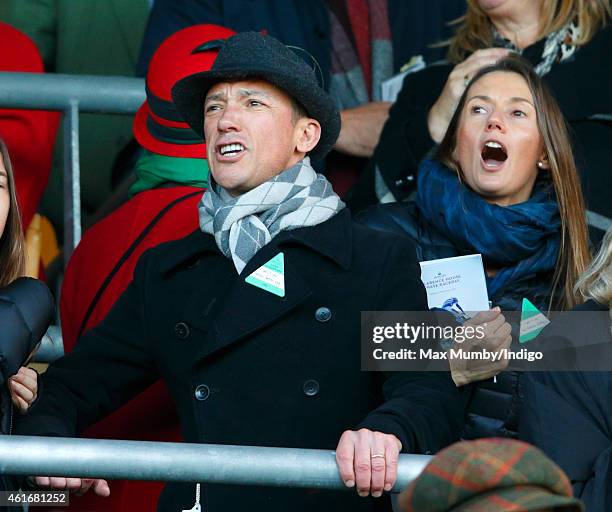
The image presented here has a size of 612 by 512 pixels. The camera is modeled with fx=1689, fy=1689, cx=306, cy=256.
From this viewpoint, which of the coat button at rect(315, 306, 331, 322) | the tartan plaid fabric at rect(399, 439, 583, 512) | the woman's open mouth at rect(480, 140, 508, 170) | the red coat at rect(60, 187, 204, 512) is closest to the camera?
the tartan plaid fabric at rect(399, 439, 583, 512)

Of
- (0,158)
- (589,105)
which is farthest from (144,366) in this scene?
(589,105)

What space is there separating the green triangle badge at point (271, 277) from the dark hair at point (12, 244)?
560 millimetres

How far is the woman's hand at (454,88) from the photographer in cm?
537

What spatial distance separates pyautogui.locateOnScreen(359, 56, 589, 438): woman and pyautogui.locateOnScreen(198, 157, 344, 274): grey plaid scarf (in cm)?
65

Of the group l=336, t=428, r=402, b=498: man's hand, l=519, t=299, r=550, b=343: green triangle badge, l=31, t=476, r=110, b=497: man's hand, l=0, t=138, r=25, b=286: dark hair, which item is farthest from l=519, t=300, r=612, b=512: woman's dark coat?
l=0, t=138, r=25, b=286: dark hair

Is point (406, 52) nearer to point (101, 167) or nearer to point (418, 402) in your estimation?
point (101, 167)

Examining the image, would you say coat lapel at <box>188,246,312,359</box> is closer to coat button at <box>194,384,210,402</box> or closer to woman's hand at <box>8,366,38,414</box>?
coat button at <box>194,384,210,402</box>

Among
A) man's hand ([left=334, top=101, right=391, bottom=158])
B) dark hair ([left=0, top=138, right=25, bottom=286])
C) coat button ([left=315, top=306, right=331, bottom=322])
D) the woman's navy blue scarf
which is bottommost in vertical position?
coat button ([left=315, top=306, right=331, bottom=322])

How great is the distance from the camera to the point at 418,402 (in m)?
3.80

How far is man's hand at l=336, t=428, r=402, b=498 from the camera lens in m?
3.45

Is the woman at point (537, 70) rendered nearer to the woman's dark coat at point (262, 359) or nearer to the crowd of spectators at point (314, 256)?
the crowd of spectators at point (314, 256)

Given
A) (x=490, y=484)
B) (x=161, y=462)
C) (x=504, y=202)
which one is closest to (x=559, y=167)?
(x=504, y=202)

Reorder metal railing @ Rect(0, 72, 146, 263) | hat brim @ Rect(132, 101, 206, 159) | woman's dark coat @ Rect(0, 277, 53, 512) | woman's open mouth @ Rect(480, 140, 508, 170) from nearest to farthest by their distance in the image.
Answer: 1. woman's dark coat @ Rect(0, 277, 53, 512)
2. hat brim @ Rect(132, 101, 206, 159)
3. woman's open mouth @ Rect(480, 140, 508, 170)
4. metal railing @ Rect(0, 72, 146, 263)

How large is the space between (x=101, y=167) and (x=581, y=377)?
10.0 ft
